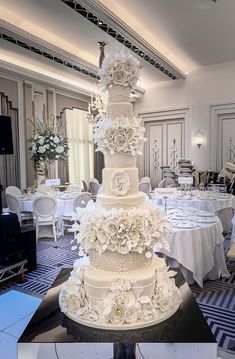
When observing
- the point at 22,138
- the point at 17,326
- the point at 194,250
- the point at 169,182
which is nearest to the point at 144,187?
the point at 169,182

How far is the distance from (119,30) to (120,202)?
4583 millimetres

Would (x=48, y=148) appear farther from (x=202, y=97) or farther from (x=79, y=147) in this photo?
(x=202, y=97)

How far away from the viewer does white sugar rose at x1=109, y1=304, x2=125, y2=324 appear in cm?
132

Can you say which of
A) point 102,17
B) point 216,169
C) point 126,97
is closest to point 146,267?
point 126,97

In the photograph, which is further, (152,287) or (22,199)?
(22,199)

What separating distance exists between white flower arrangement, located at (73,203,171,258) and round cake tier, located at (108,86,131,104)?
0.59 meters

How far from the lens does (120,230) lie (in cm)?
136

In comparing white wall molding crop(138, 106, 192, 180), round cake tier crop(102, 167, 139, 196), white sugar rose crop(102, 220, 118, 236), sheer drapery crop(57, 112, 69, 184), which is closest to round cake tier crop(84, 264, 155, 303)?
white sugar rose crop(102, 220, 118, 236)

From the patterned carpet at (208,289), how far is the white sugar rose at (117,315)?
4.73ft

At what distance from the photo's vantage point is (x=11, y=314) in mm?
2889

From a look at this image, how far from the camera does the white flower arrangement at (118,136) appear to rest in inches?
58.2

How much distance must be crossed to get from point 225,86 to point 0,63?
20.2 feet

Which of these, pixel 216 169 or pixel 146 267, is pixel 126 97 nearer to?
pixel 146 267

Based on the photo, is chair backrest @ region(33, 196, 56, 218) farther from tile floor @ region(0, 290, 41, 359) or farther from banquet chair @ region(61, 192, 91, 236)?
tile floor @ region(0, 290, 41, 359)
